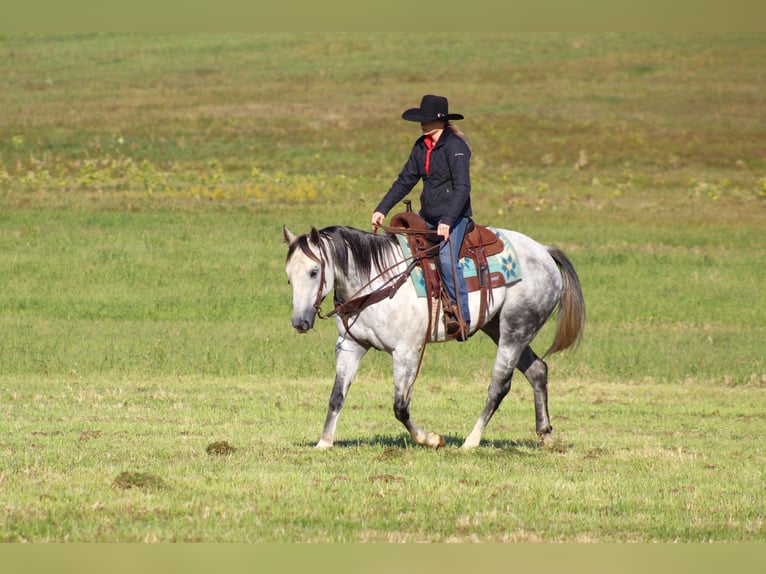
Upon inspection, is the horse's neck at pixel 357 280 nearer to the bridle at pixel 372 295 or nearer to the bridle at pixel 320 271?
the bridle at pixel 372 295

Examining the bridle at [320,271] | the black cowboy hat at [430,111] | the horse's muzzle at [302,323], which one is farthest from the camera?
the black cowboy hat at [430,111]

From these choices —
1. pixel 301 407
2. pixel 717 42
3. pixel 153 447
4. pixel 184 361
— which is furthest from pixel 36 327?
pixel 717 42

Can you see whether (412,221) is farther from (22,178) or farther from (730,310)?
(22,178)

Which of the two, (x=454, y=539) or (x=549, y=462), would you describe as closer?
(x=454, y=539)

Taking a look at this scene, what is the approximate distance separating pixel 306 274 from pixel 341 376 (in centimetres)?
131

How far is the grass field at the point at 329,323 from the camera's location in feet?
32.6

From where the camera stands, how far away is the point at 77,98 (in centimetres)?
5984

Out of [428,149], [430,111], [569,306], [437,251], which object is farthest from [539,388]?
[430,111]

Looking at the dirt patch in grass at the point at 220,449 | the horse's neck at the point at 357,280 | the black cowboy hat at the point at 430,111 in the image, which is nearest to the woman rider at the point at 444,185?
the black cowboy hat at the point at 430,111

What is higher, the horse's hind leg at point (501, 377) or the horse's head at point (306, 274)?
the horse's head at point (306, 274)

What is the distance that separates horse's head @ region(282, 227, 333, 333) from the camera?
1122 centimetres

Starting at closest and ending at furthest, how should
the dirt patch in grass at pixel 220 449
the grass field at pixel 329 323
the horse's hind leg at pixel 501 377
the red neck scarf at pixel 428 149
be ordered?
1. the grass field at pixel 329 323
2. the dirt patch in grass at pixel 220 449
3. the red neck scarf at pixel 428 149
4. the horse's hind leg at pixel 501 377

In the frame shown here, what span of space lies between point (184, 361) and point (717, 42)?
57.1 m

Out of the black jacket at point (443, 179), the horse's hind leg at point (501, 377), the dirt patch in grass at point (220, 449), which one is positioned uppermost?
the black jacket at point (443, 179)
